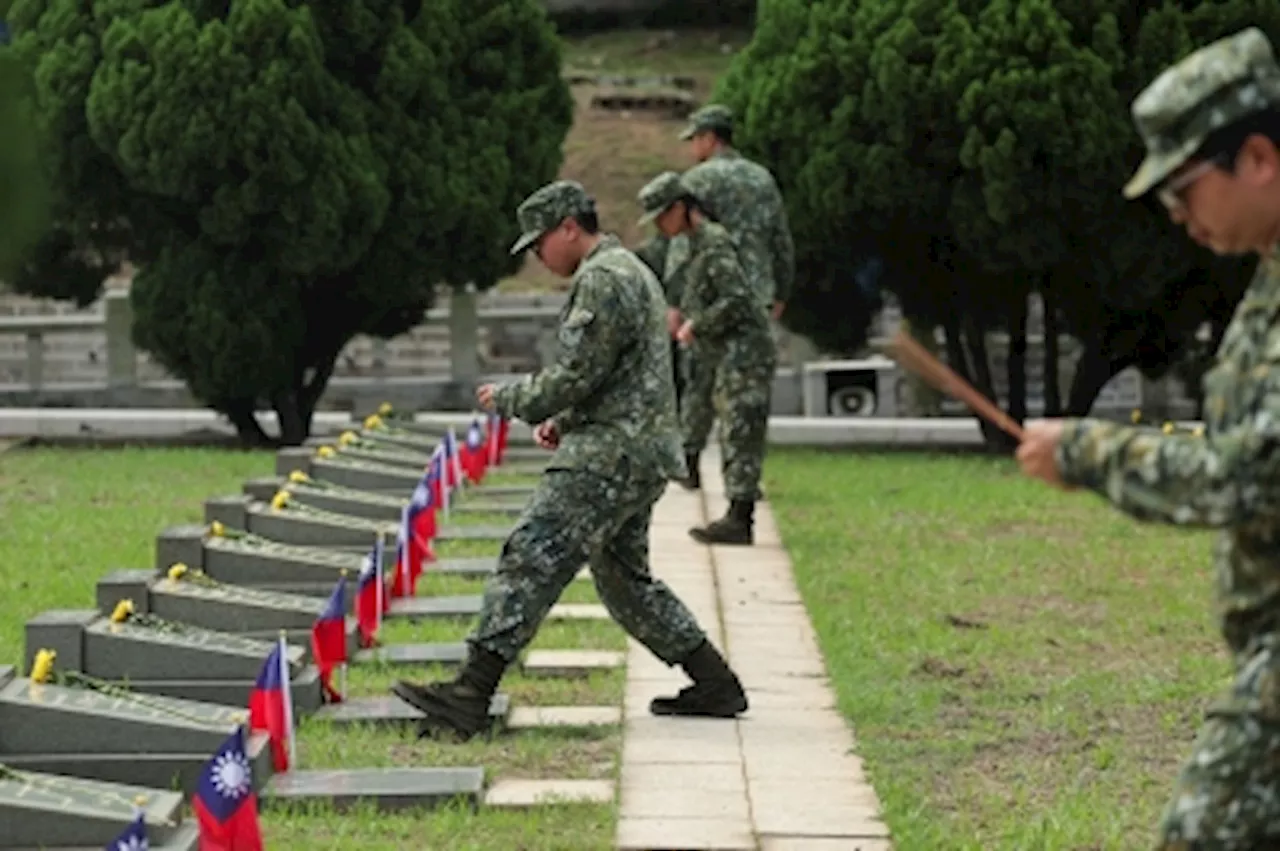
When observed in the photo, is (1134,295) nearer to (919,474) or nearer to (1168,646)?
(919,474)

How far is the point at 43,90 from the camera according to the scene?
71.9 ft

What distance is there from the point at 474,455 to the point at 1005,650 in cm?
714

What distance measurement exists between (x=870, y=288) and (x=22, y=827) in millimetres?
15003

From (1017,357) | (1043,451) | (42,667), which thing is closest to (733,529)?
(42,667)

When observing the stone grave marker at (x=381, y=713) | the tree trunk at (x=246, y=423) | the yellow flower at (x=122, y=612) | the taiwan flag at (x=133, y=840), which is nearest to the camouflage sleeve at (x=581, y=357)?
the stone grave marker at (x=381, y=713)

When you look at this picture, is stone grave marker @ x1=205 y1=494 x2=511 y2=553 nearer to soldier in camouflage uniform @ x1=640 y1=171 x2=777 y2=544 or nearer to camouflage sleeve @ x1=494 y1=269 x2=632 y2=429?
soldier in camouflage uniform @ x1=640 y1=171 x2=777 y2=544

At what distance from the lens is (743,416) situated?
49.1ft

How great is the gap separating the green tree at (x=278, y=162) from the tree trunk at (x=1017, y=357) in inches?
146

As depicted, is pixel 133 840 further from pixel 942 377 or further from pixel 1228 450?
pixel 1228 450

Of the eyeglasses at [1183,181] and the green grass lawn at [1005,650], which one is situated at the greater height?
the eyeglasses at [1183,181]

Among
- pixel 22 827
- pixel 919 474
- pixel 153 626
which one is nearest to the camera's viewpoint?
pixel 22 827

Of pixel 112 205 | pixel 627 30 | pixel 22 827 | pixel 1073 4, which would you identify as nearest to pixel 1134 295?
pixel 1073 4

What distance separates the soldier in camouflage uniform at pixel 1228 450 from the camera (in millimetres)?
5180

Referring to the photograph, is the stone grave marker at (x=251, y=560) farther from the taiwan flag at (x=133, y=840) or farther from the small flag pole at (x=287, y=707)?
the taiwan flag at (x=133, y=840)
